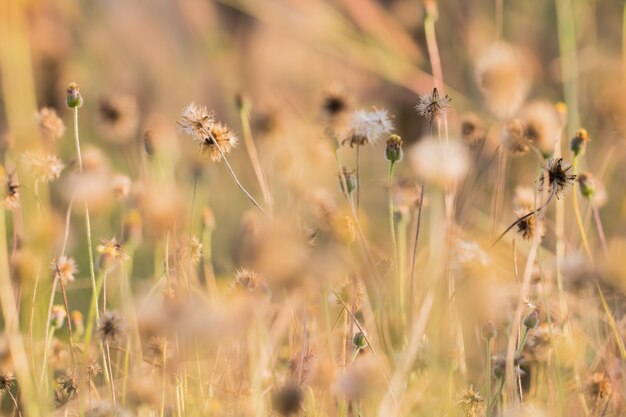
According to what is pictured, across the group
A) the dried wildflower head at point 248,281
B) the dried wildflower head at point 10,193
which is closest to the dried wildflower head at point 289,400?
the dried wildflower head at point 248,281

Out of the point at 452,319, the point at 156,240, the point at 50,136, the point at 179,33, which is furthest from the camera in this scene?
the point at 179,33

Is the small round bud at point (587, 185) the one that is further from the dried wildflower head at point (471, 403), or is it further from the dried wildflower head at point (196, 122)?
the dried wildflower head at point (196, 122)

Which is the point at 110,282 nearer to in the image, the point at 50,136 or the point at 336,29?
the point at 50,136

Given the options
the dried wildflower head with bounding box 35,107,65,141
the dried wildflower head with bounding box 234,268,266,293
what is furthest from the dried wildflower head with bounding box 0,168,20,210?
the dried wildflower head with bounding box 234,268,266,293

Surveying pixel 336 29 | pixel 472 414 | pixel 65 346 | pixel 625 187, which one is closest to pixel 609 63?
pixel 625 187

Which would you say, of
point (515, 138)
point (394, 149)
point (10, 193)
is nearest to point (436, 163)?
point (394, 149)

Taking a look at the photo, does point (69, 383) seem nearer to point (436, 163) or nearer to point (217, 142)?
point (217, 142)
